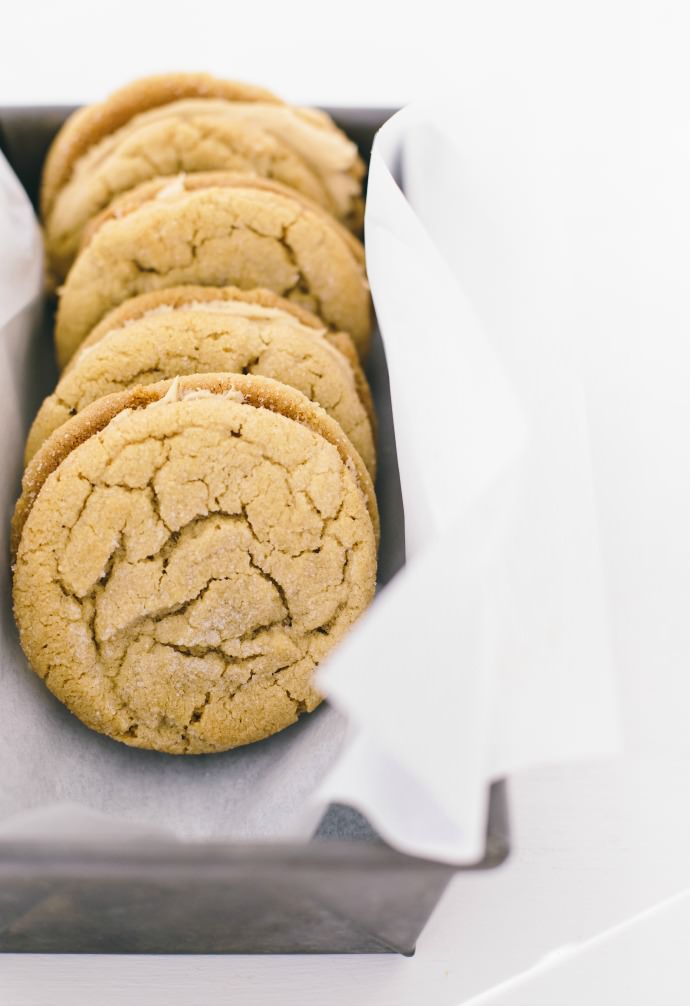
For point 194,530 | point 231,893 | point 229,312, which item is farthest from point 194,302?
point 231,893

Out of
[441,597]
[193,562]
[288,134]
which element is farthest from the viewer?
[288,134]

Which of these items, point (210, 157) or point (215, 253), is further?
point (210, 157)

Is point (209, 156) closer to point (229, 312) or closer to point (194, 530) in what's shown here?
point (229, 312)

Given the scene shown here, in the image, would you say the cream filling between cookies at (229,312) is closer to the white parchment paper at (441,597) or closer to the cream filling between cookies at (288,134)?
the white parchment paper at (441,597)

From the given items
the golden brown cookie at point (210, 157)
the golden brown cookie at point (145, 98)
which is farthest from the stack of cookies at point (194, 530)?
the golden brown cookie at point (145, 98)

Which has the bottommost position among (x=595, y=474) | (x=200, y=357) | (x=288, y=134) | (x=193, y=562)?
(x=595, y=474)

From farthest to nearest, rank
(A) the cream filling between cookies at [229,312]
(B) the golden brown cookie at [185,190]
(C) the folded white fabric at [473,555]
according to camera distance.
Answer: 1. (B) the golden brown cookie at [185,190]
2. (A) the cream filling between cookies at [229,312]
3. (C) the folded white fabric at [473,555]

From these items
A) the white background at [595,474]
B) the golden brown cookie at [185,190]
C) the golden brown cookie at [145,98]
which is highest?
the golden brown cookie at [145,98]
